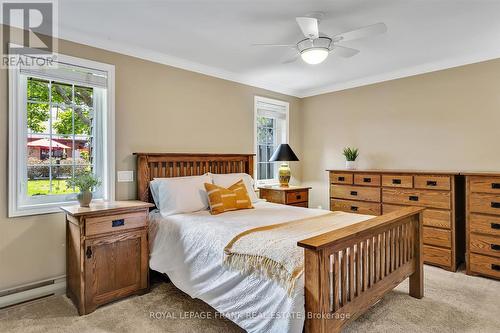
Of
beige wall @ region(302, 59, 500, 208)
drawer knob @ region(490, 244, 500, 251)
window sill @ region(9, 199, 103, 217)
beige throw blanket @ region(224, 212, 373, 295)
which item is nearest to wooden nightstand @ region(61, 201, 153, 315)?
window sill @ region(9, 199, 103, 217)

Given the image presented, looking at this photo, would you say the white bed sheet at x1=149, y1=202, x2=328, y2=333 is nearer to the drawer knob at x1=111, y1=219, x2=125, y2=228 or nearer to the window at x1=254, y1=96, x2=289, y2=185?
the drawer knob at x1=111, y1=219, x2=125, y2=228

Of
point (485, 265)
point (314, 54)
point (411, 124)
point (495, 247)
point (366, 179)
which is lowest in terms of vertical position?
point (485, 265)

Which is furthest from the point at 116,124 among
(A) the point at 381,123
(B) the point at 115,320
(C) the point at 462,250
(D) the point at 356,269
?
(C) the point at 462,250

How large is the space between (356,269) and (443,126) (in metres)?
2.80

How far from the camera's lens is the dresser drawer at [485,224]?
2992 millimetres

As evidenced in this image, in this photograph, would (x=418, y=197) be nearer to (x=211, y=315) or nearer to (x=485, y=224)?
(x=485, y=224)

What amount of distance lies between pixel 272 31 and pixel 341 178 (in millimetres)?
2262

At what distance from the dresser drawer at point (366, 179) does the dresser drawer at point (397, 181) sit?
0.09m

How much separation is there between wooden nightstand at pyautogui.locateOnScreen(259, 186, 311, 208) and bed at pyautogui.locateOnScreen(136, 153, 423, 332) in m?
0.76

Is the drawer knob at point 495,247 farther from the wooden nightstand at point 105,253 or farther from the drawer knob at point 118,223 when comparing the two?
the drawer knob at point 118,223

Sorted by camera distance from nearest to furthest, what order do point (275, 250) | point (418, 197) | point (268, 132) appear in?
point (275, 250) → point (418, 197) → point (268, 132)

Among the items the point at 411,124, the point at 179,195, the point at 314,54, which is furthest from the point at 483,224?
the point at 179,195

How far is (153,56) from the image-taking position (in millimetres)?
3361

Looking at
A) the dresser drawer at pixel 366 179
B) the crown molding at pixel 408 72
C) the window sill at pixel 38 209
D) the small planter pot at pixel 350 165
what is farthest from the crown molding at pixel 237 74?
the window sill at pixel 38 209
